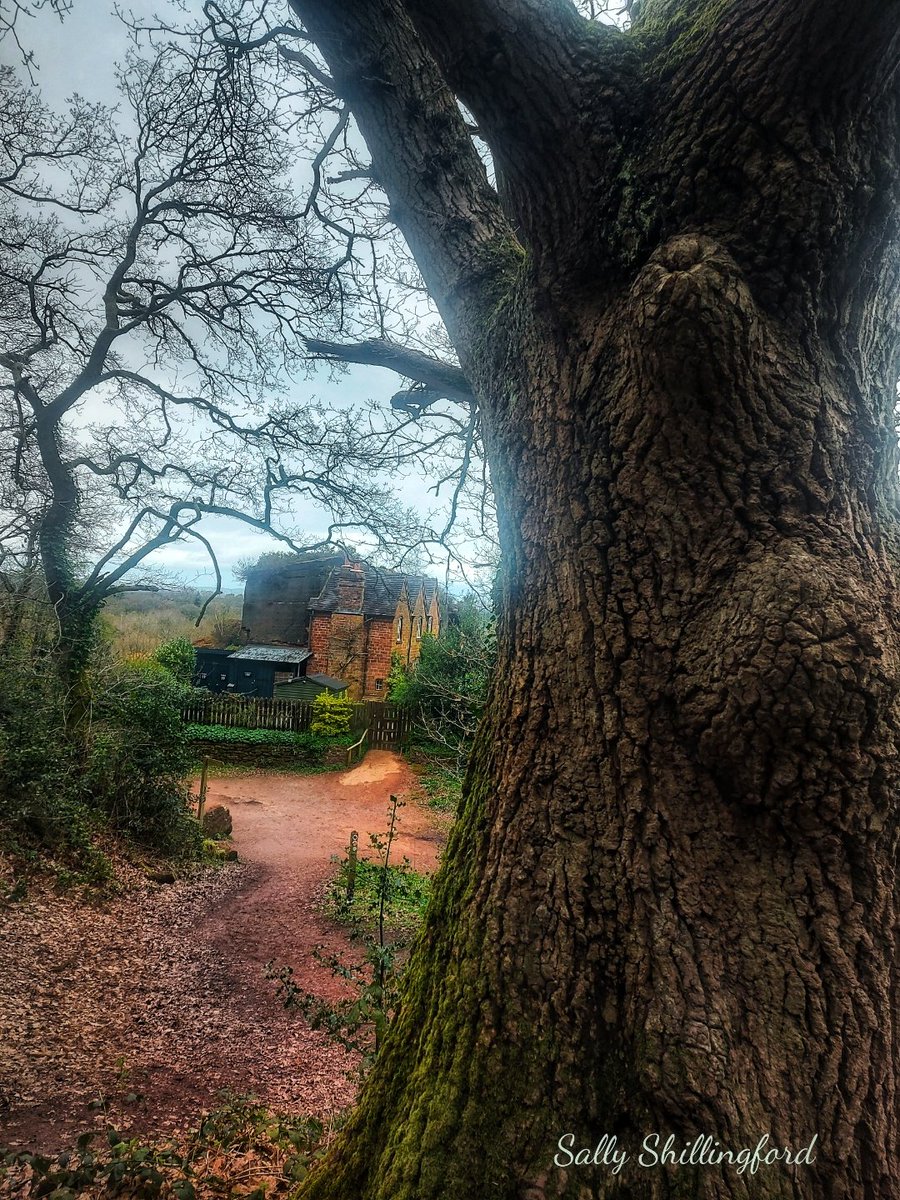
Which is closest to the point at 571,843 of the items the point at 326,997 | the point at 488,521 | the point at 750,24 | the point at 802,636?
the point at 802,636

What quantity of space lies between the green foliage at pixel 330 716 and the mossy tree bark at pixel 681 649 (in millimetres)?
14263

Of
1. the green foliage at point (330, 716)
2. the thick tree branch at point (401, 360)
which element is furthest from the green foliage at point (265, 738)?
the thick tree branch at point (401, 360)

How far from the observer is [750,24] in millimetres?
1396

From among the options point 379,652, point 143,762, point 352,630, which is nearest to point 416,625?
point 379,652

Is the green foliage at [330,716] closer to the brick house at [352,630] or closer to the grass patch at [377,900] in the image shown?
the brick house at [352,630]

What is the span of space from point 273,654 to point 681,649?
21.3 m

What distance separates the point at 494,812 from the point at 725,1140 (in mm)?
832

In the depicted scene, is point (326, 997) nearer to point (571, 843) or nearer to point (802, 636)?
point (571, 843)

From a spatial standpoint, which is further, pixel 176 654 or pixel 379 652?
pixel 379 652

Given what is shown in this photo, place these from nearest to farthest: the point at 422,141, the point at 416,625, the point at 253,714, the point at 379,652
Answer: the point at 422,141 → the point at 253,714 → the point at 379,652 → the point at 416,625

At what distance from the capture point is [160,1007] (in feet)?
15.4

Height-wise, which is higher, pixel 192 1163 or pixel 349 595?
pixel 349 595

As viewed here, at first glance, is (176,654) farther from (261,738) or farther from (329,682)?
(329,682)

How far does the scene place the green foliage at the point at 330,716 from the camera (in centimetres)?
1545
